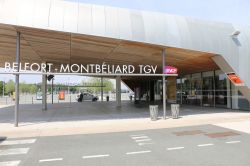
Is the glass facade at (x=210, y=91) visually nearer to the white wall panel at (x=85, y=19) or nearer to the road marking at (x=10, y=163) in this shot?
the white wall panel at (x=85, y=19)

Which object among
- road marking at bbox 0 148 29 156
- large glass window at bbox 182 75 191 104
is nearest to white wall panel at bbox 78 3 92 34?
road marking at bbox 0 148 29 156

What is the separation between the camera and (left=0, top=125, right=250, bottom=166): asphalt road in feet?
23.4

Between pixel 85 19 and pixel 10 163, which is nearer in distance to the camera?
pixel 10 163

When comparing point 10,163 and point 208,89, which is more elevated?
point 208,89

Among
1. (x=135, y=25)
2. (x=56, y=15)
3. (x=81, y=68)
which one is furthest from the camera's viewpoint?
(x=81, y=68)

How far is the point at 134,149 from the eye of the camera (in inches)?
339

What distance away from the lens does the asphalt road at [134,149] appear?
714 centimetres

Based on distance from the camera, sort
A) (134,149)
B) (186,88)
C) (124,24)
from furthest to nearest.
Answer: (186,88) < (124,24) < (134,149)

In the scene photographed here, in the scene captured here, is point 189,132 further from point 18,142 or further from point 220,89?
point 220,89

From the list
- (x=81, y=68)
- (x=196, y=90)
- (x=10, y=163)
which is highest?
(x=81, y=68)

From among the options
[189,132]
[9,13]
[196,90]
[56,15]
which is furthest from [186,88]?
[9,13]

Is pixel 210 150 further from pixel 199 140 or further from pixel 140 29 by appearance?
pixel 140 29

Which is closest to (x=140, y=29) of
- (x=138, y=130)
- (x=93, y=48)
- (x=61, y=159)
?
(x=93, y=48)

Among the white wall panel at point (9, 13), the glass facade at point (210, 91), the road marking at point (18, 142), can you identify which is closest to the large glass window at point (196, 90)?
the glass facade at point (210, 91)
